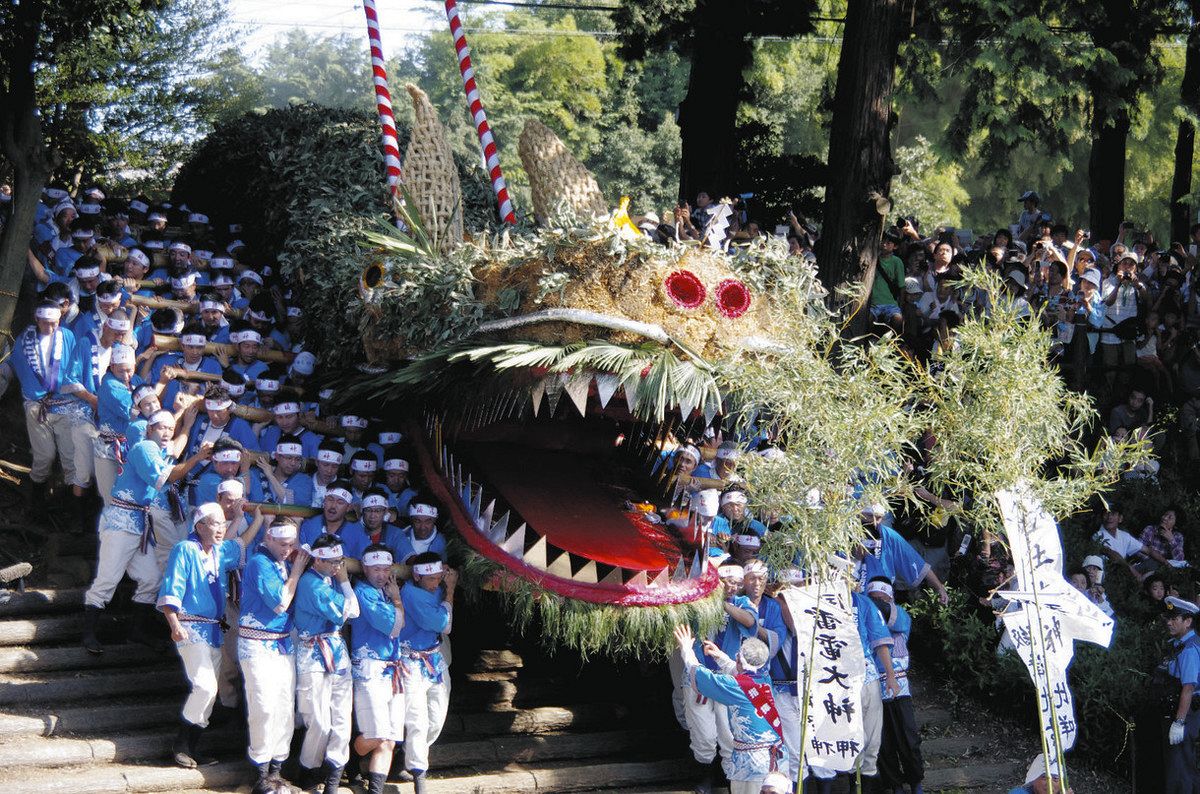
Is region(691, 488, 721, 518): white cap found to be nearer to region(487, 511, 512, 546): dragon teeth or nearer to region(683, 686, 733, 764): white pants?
region(683, 686, 733, 764): white pants

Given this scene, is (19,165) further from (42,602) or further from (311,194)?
(42,602)

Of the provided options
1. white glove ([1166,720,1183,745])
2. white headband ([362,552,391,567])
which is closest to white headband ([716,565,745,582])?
white headband ([362,552,391,567])

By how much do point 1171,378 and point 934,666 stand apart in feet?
14.1

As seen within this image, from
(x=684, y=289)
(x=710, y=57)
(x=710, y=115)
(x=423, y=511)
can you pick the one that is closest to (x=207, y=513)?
(x=423, y=511)

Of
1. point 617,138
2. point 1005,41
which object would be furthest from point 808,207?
point 617,138

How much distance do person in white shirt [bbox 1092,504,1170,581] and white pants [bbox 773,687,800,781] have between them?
393cm

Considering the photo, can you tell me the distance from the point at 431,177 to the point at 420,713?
3346 millimetres

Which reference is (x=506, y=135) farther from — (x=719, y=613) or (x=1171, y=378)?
(x=719, y=613)

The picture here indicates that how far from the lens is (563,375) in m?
7.66

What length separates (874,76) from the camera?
11039 millimetres

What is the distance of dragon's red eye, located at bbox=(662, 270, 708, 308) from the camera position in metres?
7.88

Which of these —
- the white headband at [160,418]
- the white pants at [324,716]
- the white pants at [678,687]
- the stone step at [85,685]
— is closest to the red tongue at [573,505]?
the white pants at [678,687]

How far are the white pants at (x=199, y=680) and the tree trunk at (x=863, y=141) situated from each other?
17.8ft

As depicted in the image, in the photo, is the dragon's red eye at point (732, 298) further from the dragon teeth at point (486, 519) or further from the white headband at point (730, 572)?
the dragon teeth at point (486, 519)
